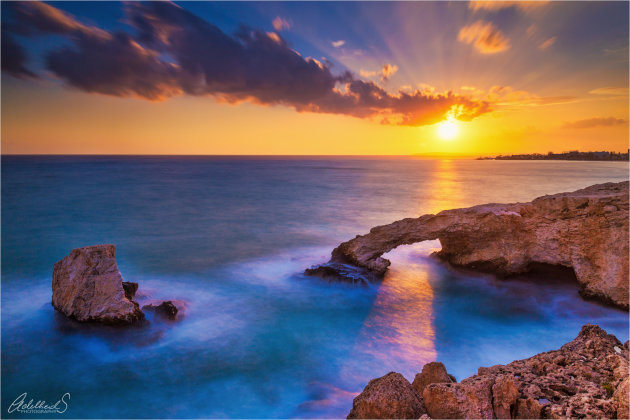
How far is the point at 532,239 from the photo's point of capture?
32.6 feet

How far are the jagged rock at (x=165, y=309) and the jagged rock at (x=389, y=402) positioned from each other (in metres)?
6.21

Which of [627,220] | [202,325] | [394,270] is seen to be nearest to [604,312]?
[627,220]

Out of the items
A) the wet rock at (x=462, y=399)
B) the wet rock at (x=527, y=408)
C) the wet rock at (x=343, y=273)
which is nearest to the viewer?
the wet rock at (x=527, y=408)

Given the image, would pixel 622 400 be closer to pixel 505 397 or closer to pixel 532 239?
pixel 505 397

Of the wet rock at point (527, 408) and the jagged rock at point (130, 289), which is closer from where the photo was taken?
the wet rock at point (527, 408)

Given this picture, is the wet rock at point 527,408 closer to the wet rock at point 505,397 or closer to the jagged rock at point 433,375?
the wet rock at point 505,397

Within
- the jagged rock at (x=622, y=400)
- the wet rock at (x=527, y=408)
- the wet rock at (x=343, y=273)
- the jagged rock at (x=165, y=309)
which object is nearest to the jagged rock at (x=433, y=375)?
the wet rock at (x=527, y=408)

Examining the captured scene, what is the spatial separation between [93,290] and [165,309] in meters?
1.79

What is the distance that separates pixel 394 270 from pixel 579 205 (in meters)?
5.97

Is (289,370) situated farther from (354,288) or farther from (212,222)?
(212,222)

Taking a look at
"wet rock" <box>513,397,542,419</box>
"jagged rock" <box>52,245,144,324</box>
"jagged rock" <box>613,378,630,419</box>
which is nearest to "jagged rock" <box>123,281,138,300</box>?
"jagged rock" <box>52,245,144,324</box>

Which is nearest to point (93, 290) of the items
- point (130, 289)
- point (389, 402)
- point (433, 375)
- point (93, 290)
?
point (93, 290)

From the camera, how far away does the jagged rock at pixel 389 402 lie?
388 cm

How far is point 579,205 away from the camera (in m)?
8.84
